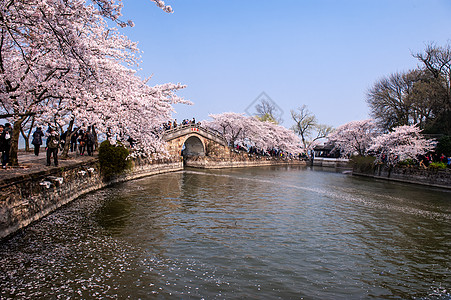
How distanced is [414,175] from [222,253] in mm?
31243

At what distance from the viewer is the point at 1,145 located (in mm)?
12094

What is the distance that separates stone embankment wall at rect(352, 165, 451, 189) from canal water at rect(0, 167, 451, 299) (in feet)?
55.7

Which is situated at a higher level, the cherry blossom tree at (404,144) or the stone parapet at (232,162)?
the cherry blossom tree at (404,144)

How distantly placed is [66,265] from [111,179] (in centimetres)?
1378

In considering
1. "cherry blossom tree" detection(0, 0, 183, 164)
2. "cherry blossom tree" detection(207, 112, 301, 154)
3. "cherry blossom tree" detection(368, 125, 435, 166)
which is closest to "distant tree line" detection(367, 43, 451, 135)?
"cherry blossom tree" detection(368, 125, 435, 166)

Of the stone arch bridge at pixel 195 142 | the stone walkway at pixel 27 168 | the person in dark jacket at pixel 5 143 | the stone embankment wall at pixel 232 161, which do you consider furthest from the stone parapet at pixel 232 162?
the person in dark jacket at pixel 5 143

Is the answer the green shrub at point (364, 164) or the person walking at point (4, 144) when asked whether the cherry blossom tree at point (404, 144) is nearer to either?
the green shrub at point (364, 164)

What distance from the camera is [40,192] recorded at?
11.1 meters

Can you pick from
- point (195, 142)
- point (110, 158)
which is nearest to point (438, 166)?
point (195, 142)

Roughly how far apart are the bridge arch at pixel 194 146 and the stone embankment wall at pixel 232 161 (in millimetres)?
1006

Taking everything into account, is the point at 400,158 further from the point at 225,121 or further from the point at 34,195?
the point at 34,195

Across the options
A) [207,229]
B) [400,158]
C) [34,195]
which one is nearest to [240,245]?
[207,229]

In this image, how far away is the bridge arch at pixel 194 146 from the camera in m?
40.3

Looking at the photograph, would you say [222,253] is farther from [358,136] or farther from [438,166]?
[358,136]
